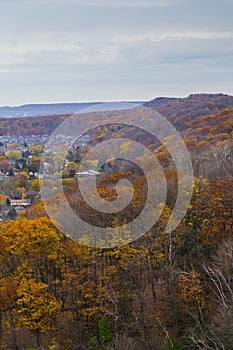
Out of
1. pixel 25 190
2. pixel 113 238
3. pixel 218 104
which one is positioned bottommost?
pixel 25 190

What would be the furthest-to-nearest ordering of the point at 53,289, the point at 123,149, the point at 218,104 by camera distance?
1. the point at 218,104
2. the point at 123,149
3. the point at 53,289

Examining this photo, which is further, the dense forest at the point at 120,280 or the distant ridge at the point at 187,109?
A: the distant ridge at the point at 187,109

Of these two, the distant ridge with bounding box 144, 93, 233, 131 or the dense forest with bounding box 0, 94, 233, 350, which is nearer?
the dense forest with bounding box 0, 94, 233, 350

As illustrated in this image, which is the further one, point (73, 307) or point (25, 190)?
point (25, 190)

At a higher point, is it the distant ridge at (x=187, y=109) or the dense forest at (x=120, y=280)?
the distant ridge at (x=187, y=109)

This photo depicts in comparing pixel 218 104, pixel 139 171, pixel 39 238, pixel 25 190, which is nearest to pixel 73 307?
pixel 39 238

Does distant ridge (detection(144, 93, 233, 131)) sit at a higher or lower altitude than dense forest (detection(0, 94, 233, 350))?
higher

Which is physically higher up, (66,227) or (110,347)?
(66,227)

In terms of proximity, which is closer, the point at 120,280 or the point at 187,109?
the point at 120,280

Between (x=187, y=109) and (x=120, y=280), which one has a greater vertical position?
(x=187, y=109)

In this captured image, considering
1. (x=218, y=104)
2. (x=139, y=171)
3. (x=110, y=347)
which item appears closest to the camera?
(x=110, y=347)

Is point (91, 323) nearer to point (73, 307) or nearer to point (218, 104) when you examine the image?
point (73, 307)
